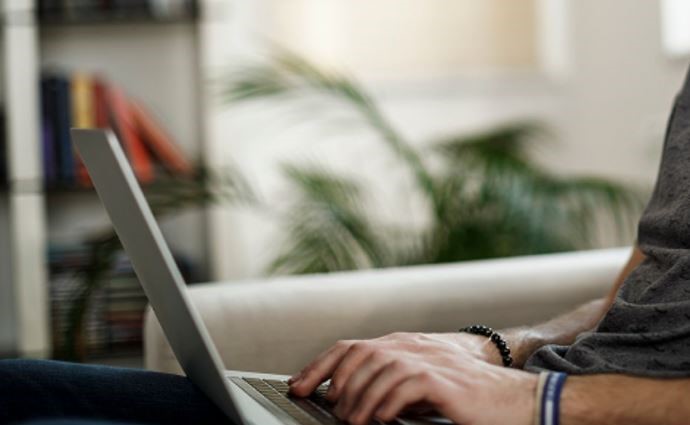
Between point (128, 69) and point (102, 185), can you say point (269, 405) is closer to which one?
point (102, 185)

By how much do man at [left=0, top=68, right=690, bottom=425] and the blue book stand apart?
7.41 feet

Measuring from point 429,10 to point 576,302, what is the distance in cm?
215

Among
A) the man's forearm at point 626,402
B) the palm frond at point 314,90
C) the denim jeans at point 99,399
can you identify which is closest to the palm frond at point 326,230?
the palm frond at point 314,90

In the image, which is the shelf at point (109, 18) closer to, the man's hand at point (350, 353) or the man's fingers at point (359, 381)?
the man's hand at point (350, 353)

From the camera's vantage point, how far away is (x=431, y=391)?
0.92 m

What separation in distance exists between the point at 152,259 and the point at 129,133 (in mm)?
2468

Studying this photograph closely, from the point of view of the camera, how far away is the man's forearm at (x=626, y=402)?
96 centimetres

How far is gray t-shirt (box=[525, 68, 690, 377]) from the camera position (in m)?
1.00

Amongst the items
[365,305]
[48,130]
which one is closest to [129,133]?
[48,130]

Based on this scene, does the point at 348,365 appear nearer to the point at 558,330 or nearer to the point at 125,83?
the point at 558,330

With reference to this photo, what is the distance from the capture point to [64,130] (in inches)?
128

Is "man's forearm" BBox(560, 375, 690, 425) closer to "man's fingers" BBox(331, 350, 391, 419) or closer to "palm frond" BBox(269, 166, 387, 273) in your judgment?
"man's fingers" BBox(331, 350, 391, 419)

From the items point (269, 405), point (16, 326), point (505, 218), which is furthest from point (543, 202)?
point (16, 326)

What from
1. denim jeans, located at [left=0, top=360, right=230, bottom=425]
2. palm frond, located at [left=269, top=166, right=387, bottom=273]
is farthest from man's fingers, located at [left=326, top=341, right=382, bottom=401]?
palm frond, located at [left=269, top=166, right=387, bottom=273]
